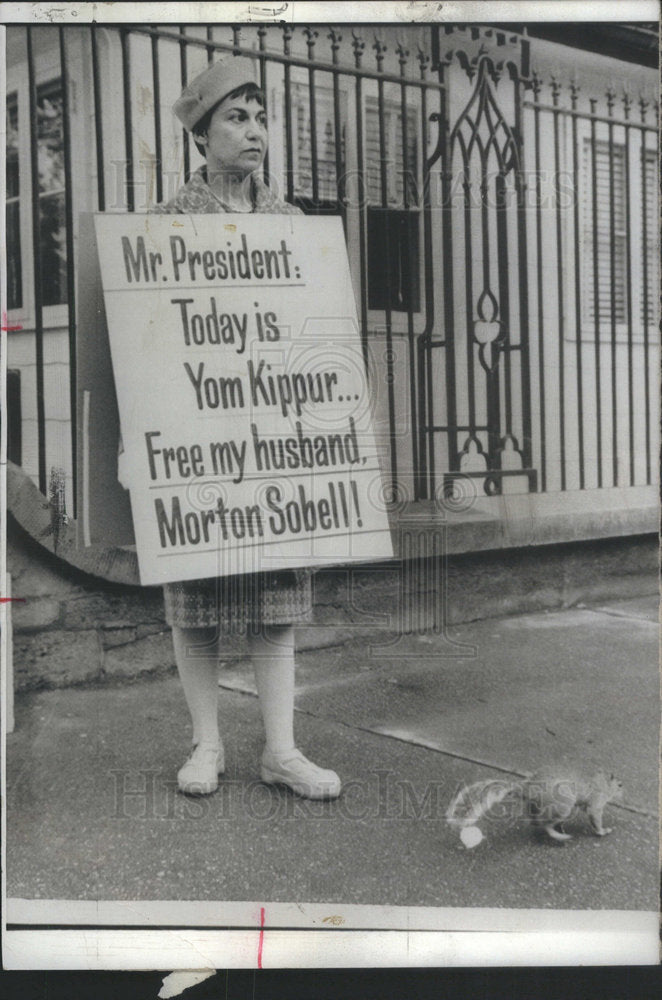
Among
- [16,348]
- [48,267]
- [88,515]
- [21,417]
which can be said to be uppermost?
[48,267]

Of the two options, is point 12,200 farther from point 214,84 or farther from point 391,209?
point 391,209

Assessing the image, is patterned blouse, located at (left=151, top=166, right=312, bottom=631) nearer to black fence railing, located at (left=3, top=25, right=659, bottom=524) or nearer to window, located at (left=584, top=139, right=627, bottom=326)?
black fence railing, located at (left=3, top=25, right=659, bottom=524)

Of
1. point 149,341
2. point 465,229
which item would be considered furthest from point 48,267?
point 465,229

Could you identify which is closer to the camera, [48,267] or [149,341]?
[149,341]

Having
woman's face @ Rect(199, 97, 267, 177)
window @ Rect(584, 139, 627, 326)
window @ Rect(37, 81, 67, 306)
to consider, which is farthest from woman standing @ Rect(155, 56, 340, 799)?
window @ Rect(584, 139, 627, 326)

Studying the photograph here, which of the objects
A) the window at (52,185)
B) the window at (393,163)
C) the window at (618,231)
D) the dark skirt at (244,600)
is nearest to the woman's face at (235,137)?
the window at (393,163)

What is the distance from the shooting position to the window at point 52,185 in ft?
9.82

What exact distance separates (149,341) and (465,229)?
42.6 inches

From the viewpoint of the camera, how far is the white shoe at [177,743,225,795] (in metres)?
2.92

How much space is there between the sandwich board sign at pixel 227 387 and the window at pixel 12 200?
0.97 ft

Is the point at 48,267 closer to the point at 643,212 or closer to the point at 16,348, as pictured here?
the point at 16,348

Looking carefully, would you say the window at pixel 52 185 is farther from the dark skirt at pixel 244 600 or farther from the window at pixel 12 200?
the dark skirt at pixel 244 600

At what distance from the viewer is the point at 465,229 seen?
3043mm

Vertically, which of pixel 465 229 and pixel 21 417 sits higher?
pixel 465 229
